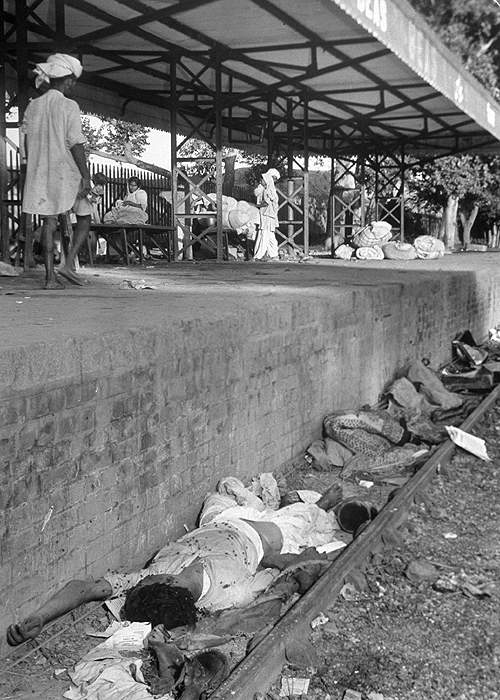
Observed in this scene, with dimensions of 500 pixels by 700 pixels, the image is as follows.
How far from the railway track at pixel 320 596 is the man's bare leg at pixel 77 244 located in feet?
11.6

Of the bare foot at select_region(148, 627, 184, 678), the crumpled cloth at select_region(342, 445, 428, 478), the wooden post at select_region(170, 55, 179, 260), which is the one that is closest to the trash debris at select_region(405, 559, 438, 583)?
the bare foot at select_region(148, 627, 184, 678)

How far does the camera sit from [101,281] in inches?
379

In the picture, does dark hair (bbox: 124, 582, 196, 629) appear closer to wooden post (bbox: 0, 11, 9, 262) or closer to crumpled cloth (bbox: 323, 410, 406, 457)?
crumpled cloth (bbox: 323, 410, 406, 457)

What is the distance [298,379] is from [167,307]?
139 centimetres

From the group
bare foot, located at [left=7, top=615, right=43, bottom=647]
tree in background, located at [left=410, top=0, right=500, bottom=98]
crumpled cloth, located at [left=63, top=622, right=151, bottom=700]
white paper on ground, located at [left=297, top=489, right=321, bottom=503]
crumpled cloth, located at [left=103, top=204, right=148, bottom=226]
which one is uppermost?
tree in background, located at [left=410, top=0, right=500, bottom=98]

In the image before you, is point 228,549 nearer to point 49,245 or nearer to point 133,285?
point 49,245

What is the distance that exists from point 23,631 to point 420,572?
7.33 feet

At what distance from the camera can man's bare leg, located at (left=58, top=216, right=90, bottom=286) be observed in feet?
26.3

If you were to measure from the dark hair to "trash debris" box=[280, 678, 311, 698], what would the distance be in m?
0.69

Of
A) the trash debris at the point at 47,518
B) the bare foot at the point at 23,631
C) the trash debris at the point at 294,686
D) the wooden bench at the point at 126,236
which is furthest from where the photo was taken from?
the wooden bench at the point at 126,236

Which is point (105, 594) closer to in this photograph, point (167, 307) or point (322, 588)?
point (322, 588)

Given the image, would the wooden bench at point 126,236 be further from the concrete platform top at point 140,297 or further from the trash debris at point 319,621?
the trash debris at point 319,621

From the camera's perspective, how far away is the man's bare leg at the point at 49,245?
299 inches

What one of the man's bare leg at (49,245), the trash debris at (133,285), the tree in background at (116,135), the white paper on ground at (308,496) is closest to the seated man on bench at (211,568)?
the white paper on ground at (308,496)
